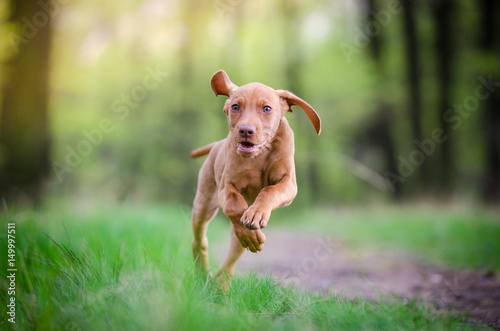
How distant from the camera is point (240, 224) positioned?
3014mm

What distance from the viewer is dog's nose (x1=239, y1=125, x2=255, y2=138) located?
9.48ft

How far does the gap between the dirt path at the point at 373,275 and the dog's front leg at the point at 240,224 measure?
3.04 ft

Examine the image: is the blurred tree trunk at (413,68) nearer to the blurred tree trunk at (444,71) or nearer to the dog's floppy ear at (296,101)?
the blurred tree trunk at (444,71)

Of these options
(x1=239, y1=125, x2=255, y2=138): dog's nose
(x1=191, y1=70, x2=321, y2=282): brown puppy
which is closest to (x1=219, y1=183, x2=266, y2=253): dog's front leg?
(x1=191, y1=70, x2=321, y2=282): brown puppy

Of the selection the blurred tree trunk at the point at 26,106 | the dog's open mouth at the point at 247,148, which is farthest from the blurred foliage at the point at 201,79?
the dog's open mouth at the point at 247,148

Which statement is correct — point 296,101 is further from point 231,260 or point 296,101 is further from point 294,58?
point 294,58

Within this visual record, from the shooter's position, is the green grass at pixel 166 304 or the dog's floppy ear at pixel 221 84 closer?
the green grass at pixel 166 304

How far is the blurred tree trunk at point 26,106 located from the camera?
936 cm

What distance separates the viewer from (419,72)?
15633 millimetres

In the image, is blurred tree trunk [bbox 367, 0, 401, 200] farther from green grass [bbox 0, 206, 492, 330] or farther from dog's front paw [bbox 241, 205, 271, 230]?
dog's front paw [bbox 241, 205, 271, 230]

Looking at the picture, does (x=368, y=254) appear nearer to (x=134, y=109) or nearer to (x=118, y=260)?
(x=118, y=260)

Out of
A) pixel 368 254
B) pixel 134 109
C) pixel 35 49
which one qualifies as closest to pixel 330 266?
pixel 368 254

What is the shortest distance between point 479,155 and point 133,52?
14.7m

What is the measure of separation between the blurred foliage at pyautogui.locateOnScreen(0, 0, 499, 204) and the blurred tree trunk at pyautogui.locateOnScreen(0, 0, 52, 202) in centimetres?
387
